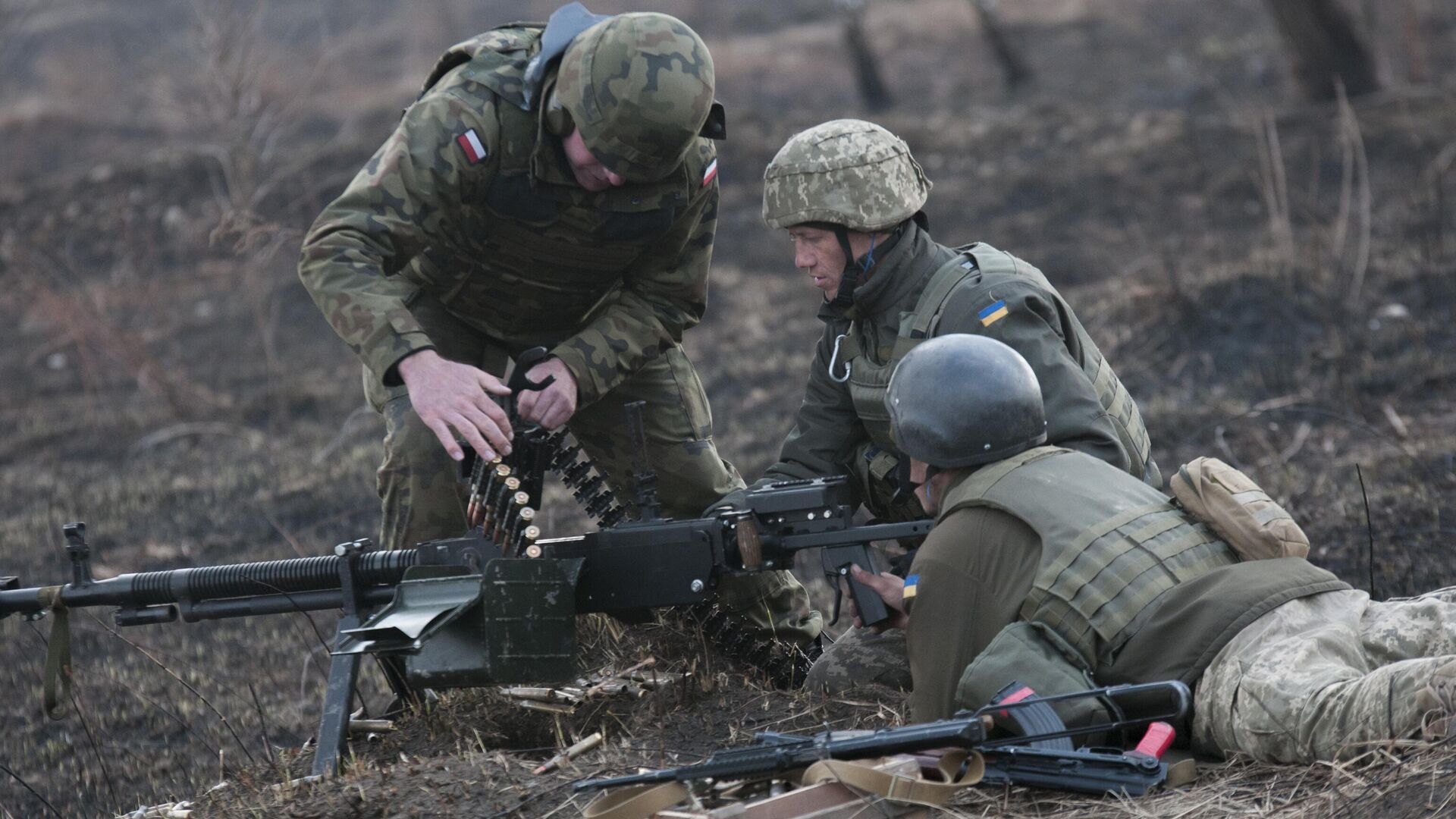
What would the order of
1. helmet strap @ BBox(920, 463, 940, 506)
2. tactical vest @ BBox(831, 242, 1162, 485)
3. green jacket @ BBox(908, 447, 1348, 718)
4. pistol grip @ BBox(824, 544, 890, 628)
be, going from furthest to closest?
tactical vest @ BBox(831, 242, 1162, 485) < pistol grip @ BBox(824, 544, 890, 628) < helmet strap @ BBox(920, 463, 940, 506) < green jacket @ BBox(908, 447, 1348, 718)

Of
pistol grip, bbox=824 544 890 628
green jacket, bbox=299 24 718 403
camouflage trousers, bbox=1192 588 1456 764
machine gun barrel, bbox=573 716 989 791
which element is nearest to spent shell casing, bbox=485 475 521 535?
green jacket, bbox=299 24 718 403

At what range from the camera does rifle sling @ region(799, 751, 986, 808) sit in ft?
12.3

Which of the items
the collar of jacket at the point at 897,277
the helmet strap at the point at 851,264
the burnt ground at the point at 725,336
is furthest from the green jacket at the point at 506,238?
the burnt ground at the point at 725,336

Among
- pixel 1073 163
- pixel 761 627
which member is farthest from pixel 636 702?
pixel 1073 163

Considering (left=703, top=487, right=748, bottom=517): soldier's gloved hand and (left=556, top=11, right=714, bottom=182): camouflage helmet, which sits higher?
(left=556, top=11, right=714, bottom=182): camouflage helmet

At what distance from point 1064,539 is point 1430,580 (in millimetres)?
2894

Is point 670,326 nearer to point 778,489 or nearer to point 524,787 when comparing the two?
point 778,489

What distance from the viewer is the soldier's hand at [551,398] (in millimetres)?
5473

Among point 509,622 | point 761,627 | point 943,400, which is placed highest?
point 943,400

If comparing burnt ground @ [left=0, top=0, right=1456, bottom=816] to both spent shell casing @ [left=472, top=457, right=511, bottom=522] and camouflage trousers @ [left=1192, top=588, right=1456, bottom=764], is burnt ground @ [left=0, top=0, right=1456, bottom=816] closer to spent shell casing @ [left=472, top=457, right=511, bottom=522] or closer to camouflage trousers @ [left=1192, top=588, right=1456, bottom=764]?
camouflage trousers @ [left=1192, top=588, right=1456, bottom=764]

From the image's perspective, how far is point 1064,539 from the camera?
4.14 meters

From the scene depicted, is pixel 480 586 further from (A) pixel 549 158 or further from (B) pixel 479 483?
(A) pixel 549 158

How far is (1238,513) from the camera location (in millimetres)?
4281

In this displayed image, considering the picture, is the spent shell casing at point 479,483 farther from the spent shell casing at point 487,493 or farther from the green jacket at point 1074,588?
the green jacket at point 1074,588
